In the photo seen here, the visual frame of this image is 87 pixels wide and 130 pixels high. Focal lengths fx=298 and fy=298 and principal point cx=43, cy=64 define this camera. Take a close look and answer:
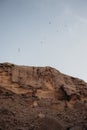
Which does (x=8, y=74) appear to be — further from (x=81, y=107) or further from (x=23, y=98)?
(x=81, y=107)

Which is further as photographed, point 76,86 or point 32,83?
point 76,86

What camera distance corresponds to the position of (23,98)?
1307 inches

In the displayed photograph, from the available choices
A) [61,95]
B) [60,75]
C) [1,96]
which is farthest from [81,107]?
[1,96]

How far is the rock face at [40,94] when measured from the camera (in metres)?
29.5

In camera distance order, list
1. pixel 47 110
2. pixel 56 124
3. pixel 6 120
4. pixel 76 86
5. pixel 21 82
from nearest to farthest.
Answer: pixel 56 124 < pixel 6 120 < pixel 47 110 < pixel 21 82 < pixel 76 86

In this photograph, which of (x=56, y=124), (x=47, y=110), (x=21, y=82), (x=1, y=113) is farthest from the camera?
(x=21, y=82)

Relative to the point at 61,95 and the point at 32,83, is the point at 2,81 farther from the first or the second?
the point at 61,95

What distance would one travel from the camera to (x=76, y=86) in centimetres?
3738

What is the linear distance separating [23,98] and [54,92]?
172 inches

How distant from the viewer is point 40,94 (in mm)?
34406

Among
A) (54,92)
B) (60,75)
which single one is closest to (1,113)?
(54,92)

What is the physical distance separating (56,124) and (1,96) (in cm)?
1065

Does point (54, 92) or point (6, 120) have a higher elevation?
point (54, 92)

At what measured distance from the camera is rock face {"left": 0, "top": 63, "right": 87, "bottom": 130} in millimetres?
29542
